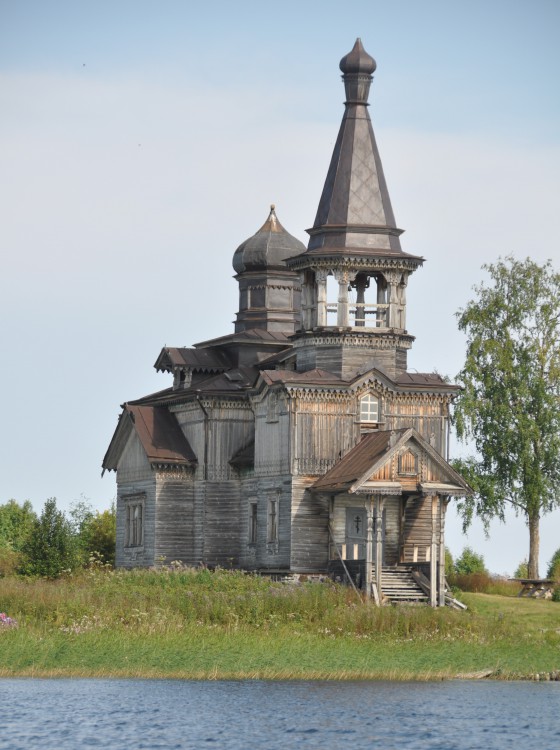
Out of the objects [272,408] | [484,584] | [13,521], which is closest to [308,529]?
[272,408]

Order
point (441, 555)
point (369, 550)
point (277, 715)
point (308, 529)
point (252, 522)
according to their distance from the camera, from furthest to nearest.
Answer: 1. point (252, 522)
2. point (308, 529)
3. point (441, 555)
4. point (369, 550)
5. point (277, 715)

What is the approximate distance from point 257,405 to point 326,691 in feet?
62.7

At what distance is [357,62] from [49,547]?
1981 centimetres

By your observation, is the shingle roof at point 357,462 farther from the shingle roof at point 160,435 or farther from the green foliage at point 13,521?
the green foliage at point 13,521

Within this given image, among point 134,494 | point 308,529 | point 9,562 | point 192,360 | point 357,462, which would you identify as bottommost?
point 9,562

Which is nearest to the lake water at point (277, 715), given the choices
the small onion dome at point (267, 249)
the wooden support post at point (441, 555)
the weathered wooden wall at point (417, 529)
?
the wooden support post at point (441, 555)

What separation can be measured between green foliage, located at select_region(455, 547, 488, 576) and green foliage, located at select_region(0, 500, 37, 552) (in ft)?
75.2

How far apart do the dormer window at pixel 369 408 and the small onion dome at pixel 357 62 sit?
402 inches

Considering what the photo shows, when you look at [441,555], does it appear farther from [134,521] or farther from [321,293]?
[134,521]

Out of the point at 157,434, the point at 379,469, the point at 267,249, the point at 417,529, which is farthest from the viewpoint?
the point at 267,249

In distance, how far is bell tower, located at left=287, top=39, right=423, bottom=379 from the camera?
198 feet

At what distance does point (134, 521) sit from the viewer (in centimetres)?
6694

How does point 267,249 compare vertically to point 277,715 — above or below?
above

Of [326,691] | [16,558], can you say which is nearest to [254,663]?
[326,691]
